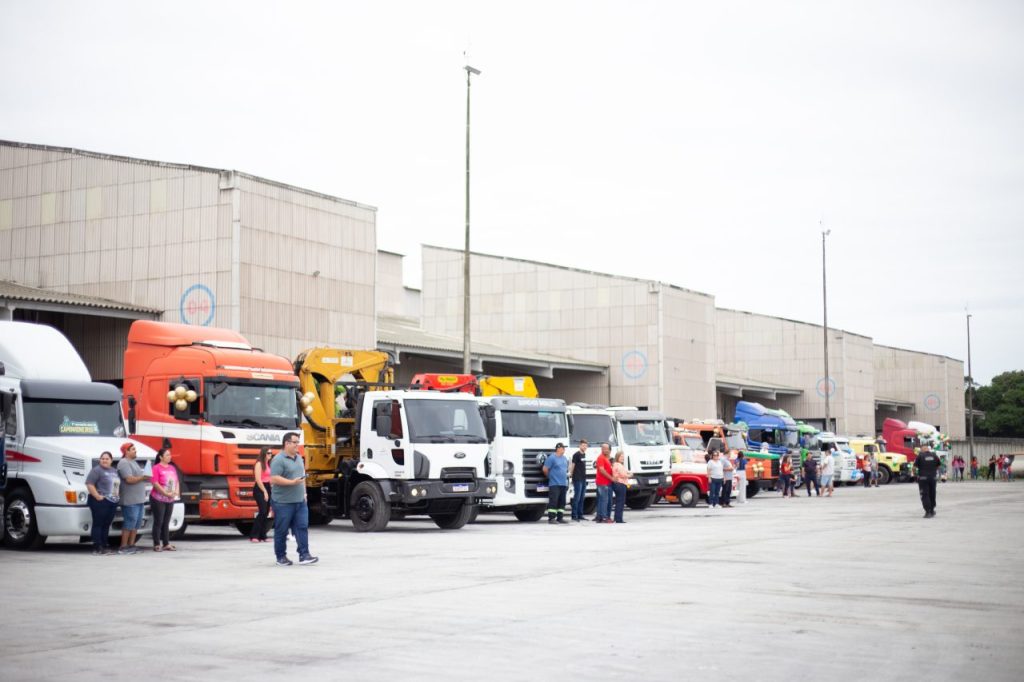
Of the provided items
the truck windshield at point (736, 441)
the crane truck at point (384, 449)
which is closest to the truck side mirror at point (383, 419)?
the crane truck at point (384, 449)

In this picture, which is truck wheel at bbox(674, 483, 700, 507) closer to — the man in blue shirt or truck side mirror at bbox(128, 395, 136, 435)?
the man in blue shirt

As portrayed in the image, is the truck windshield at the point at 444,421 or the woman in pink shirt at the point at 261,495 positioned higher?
the truck windshield at the point at 444,421

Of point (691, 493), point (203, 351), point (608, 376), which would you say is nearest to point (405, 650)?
point (203, 351)

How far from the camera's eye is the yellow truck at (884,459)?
2370 inches

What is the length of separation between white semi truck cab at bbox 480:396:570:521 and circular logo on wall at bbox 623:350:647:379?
1330 inches

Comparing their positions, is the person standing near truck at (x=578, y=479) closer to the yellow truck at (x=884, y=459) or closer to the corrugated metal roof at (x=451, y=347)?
the corrugated metal roof at (x=451, y=347)

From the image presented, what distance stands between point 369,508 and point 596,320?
132ft

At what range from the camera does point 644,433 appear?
108ft

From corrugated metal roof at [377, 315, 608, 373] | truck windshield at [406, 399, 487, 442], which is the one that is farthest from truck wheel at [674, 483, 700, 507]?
truck windshield at [406, 399, 487, 442]

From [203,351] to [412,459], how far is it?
172 inches

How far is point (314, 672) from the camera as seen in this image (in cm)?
834

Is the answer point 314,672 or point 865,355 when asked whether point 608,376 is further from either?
point 314,672

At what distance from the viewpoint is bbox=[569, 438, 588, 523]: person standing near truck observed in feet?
90.3

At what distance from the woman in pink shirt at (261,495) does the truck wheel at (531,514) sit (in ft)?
27.5
